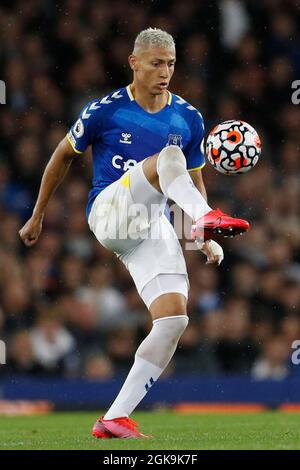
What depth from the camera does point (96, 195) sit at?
654 cm

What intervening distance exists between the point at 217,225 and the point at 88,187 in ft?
26.4

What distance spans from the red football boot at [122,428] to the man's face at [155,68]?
6.58 feet

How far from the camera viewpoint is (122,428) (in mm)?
5852

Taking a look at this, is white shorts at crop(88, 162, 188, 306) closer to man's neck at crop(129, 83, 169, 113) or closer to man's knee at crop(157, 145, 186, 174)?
man's knee at crop(157, 145, 186, 174)

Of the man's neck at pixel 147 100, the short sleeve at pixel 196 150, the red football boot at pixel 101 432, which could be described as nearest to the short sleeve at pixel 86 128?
the man's neck at pixel 147 100

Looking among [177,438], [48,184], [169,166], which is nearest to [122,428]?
[177,438]

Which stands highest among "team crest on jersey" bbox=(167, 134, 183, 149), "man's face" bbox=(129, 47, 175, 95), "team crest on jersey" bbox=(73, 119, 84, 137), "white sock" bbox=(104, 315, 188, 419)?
"man's face" bbox=(129, 47, 175, 95)

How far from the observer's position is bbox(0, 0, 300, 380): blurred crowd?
1195cm

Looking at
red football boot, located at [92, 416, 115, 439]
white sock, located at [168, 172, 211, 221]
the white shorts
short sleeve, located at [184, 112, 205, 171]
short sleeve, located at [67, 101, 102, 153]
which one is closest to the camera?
white sock, located at [168, 172, 211, 221]

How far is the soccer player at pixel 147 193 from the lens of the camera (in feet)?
18.9

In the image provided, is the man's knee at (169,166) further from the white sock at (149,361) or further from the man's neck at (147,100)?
the man's neck at (147,100)

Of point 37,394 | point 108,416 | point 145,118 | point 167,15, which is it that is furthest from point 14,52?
point 108,416

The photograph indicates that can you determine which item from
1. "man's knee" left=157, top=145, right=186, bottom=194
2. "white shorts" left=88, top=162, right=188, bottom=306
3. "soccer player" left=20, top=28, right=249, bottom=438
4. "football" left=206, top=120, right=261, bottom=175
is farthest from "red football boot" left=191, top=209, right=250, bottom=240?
"football" left=206, top=120, right=261, bottom=175

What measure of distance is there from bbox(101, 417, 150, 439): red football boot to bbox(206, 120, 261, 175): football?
1602 mm
